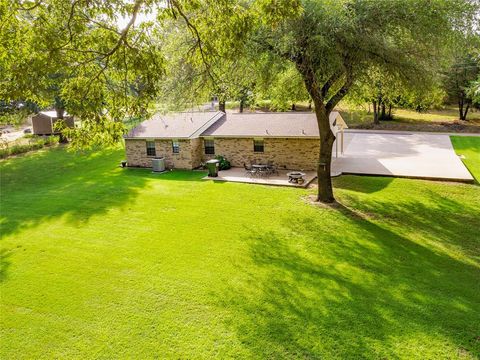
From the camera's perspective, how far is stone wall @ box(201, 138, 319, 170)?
21.8 metres

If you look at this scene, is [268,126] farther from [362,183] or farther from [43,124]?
[43,124]

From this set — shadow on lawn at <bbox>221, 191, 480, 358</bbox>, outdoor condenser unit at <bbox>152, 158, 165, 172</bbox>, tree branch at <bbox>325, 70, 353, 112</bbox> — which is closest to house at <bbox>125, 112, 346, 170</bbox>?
outdoor condenser unit at <bbox>152, 158, 165, 172</bbox>

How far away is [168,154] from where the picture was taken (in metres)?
24.3

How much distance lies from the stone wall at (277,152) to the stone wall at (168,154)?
1.57 meters

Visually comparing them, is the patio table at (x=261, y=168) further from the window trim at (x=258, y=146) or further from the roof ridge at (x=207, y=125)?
the roof ridge at (x=207, y=125)

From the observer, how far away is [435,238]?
12852 millimetres

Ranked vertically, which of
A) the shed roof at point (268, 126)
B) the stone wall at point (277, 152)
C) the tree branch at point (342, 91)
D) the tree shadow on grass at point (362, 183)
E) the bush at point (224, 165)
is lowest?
the tree shadow on grass at point (362, 183)

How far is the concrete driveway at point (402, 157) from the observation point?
20.8m

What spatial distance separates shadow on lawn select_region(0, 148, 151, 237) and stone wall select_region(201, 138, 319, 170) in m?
5.57

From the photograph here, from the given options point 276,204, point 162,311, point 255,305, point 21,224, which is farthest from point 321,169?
point 21,224

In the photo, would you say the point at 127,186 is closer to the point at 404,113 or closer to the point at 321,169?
the point at 321,169

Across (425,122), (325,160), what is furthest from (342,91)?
(425,122)

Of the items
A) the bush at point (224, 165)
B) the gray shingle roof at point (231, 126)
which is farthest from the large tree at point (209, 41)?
the bush at point (224, 165)

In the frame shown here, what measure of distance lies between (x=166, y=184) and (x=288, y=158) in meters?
7.67
